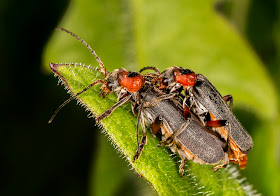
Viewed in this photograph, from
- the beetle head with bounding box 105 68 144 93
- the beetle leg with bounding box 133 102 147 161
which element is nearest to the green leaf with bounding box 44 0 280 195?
the beetle head with bounding box 105 68 144 93

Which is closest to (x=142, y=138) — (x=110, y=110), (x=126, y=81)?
(x=110, y=110)

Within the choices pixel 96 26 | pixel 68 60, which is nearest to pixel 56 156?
pixel 68 60

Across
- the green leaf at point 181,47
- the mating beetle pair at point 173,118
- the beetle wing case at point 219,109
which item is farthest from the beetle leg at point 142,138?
the green leaf at point 181,47

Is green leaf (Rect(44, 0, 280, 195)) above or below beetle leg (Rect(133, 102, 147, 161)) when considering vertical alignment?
above

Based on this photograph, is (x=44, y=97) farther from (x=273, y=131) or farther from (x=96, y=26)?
(x=273, y=131)

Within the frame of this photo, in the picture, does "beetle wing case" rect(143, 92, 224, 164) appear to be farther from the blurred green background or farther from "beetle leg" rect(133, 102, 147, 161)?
the blurred green background
